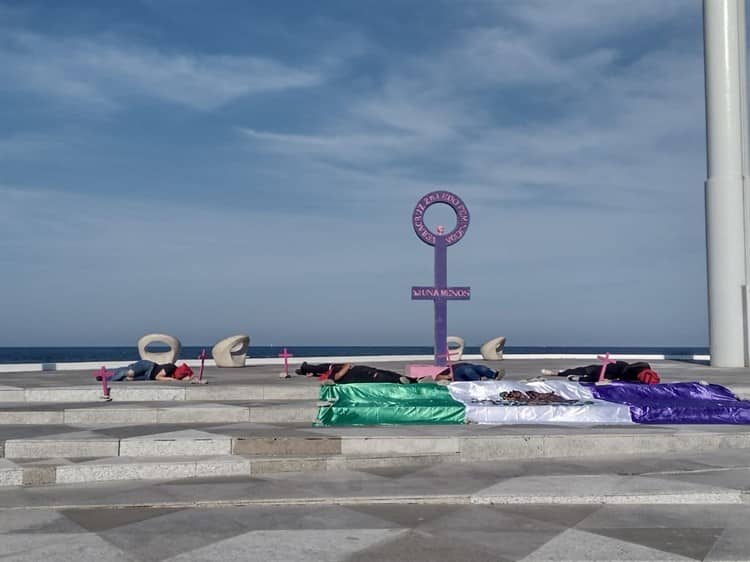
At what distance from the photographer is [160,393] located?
1655cm

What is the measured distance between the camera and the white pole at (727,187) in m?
27.0

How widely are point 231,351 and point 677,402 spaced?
1919cm

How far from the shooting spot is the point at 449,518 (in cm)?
762

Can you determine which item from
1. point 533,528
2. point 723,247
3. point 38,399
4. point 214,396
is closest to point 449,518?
point 533,528

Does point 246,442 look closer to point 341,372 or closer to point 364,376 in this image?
point 364,376

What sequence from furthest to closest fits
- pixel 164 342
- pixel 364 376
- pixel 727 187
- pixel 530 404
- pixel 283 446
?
pixel 164 342 < pixel 727 187 < pixel 364 376 < pixel 530 404 < pixel 283 446

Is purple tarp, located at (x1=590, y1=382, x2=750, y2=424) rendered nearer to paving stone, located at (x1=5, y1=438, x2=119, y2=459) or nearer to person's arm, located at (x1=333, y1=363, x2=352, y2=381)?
person's arm, located at (x1=333, y1=363, x2=352, y2=381)

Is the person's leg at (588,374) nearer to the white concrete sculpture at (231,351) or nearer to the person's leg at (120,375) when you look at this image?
the person's leg at (120,375)

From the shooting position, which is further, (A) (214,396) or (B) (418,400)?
(A) (214,396)

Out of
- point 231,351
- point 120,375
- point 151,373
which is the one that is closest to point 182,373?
point 151,373

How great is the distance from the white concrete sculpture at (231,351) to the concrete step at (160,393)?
12049 mm

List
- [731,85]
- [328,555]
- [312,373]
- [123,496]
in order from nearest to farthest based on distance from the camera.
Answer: [328,555]
[123,496]
[312,373]
[731,85]

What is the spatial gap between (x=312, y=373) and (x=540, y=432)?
11.6m

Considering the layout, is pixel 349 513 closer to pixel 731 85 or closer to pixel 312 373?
pixel 312 373
